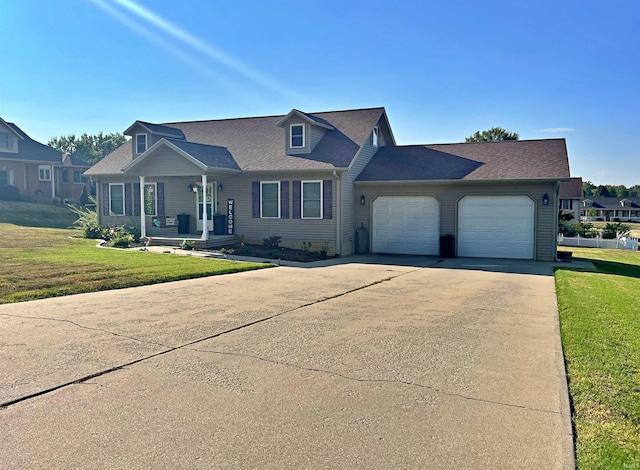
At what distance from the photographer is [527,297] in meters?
10.6

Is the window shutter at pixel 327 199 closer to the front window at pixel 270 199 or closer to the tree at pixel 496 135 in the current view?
the front window at pixel 270 199

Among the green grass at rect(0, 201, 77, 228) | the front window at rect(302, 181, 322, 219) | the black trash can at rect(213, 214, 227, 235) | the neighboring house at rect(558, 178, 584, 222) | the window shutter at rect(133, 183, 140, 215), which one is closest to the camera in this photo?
the front window at rect(302, 181, 322, 219)

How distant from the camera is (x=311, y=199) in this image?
19.6 metres

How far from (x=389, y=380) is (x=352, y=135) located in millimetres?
16769

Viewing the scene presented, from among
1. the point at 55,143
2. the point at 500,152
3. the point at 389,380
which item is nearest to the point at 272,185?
the point at 500,152

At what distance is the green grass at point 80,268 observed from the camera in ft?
33.4

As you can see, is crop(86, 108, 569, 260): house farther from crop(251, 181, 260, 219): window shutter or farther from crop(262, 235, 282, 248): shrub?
crop(262, 235, 282, 248): shrub

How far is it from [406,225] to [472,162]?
134 inches

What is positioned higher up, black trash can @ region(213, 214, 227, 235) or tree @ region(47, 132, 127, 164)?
tree @ region(47, 132, 127, 164)

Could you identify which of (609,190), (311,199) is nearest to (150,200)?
(311,199)

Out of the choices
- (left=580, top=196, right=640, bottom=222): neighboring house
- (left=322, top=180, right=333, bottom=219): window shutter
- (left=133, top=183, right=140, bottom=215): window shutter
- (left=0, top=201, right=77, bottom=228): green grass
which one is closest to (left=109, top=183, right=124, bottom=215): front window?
(left=133, top=183, right=140, bottom=215): window shutter

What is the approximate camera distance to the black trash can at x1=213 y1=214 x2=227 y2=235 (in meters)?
21.0

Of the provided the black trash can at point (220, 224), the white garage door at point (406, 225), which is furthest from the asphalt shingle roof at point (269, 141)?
the white garage door at point (406, 225)

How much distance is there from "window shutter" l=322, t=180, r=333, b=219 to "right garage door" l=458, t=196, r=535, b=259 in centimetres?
465
